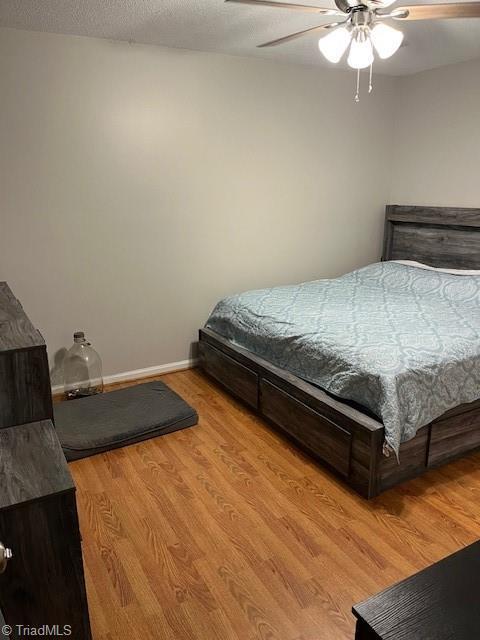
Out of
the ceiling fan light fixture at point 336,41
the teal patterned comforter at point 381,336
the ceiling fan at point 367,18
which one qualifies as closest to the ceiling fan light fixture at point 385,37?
the ceiling fan at point 367,18

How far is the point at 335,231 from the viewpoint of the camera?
4.13 m

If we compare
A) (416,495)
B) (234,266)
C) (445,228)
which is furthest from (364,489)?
(445,228)

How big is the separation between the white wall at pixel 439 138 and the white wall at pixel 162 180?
18cm

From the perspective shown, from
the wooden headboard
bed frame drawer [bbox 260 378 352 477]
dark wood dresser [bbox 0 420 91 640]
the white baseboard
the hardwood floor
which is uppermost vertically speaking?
the wooden headboard

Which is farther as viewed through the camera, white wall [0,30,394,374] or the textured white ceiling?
white wall [0,30,394,374]

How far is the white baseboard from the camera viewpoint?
11.2 feet

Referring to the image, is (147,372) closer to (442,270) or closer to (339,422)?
(339,422)

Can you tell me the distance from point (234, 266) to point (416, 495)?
7.08ft

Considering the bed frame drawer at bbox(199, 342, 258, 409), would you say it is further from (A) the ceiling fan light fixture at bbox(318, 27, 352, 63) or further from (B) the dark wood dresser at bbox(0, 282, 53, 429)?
(A) the ceiling fan light fixture at bbox(318, 27, 352, 63)

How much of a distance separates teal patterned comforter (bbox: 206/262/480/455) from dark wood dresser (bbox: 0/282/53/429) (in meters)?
1.38

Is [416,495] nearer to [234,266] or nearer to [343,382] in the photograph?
[343,382]

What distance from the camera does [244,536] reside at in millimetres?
1949

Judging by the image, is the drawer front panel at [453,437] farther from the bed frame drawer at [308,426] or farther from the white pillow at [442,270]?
the white pillow at [442,270]

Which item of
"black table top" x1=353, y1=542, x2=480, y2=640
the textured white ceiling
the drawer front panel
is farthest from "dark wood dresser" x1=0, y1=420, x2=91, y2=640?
the textured white ceiling
